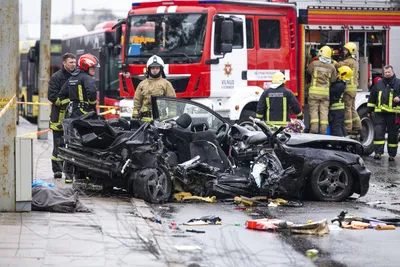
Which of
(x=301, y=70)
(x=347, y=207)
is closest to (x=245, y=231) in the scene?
(x=347, y=207)

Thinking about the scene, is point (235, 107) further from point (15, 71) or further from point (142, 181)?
point (15, 71)

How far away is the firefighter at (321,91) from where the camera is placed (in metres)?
17.9

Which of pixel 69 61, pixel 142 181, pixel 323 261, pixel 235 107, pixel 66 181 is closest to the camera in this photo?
pixel 323 261

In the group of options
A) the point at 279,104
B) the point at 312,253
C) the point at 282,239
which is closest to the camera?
the point at 312,253

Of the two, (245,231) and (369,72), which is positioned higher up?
(369,72)

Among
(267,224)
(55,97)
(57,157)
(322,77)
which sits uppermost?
(322,77)

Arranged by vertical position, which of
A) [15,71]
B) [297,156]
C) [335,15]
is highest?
[335,15]

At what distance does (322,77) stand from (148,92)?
4825 mm

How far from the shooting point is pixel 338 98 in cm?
1817


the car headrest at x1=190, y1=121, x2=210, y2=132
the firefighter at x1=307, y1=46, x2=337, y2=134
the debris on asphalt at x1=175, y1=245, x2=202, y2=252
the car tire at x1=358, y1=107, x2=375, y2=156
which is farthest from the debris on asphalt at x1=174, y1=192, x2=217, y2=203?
the car tire at x1=358, y1=107, x2=375, y2=156

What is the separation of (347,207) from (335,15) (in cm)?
890

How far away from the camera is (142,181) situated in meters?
11.6

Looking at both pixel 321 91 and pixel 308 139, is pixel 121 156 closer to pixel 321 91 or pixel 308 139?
pixel 308 139

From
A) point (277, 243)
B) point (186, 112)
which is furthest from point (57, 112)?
point (277, 243)
